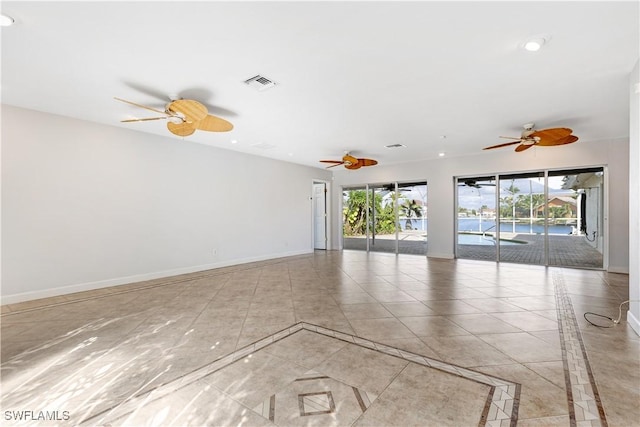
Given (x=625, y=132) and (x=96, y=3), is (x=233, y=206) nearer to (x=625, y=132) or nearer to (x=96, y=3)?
(x=96, y=3)

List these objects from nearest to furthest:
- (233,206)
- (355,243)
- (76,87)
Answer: (76,87), (233,206), (355,243)

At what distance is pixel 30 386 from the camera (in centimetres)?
201

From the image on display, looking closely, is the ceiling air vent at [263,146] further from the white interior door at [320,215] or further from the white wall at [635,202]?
the white wall at [635,202]

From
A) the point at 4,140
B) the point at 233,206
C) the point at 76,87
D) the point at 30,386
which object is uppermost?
the point at 76,87

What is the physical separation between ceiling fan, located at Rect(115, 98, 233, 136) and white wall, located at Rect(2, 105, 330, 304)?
143 centimetres

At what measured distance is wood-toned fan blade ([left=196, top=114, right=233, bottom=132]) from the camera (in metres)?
3.89

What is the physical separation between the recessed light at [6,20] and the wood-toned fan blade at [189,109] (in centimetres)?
139

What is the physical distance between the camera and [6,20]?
226 centimetres

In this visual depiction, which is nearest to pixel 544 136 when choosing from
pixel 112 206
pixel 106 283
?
pixel 112 206

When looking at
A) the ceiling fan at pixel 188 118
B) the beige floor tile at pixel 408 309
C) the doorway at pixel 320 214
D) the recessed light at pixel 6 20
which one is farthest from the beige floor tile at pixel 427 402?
the doorway at pixel 320 214

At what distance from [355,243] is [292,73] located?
853 centimetres

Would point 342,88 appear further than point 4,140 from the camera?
No

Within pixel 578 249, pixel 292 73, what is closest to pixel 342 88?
pixel 292 73

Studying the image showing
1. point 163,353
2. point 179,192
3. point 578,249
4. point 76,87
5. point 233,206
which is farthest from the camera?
point 578,249
